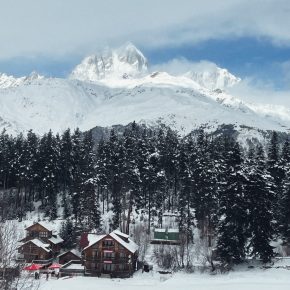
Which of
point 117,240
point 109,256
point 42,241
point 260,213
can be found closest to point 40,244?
point 42,241

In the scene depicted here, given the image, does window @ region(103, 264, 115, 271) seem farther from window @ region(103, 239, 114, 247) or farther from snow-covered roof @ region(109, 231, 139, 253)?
snow-covered roof @ region(109, 231, 139, 253)

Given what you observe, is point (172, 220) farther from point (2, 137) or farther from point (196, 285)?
point (2, 137)

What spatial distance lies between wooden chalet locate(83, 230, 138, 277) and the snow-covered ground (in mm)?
4010

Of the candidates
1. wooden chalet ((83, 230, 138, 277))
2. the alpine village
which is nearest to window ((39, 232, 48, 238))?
the alpine village

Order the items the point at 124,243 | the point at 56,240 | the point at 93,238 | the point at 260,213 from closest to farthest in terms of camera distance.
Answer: the point at 260,213 < the point at 124,243 < the point at 93,238 < the point at 56,240

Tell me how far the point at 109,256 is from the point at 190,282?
17.6 meters

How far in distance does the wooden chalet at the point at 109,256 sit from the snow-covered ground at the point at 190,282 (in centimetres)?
401

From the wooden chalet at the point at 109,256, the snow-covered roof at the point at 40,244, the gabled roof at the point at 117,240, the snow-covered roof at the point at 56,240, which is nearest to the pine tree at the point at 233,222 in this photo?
the gabled roof at the point at 117,240

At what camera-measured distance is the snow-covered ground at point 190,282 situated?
50406 millimetres

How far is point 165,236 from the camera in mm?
78375

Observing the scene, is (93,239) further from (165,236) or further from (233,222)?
(233,222)

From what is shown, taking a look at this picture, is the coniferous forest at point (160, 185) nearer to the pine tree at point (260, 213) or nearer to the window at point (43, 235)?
the pine tree at point (260, 213)

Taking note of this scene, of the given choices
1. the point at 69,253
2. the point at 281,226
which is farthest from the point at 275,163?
the point at 69,253

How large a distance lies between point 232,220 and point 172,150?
3511cm
